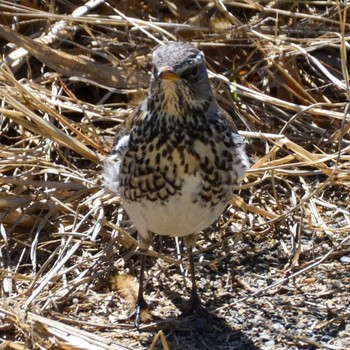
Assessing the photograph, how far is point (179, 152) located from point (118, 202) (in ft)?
3.70

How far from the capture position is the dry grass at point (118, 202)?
5.21 m

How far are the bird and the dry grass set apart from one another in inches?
21.7

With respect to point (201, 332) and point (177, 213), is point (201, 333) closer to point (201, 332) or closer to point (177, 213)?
point (201, 332)

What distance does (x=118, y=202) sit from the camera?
5949 millimetres

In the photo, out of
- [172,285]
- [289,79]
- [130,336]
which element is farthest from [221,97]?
[130,336]

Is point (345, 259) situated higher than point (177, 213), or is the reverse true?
point (345, 259)

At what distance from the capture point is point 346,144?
6.27 meters

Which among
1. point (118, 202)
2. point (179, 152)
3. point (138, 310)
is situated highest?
point (118, 202)

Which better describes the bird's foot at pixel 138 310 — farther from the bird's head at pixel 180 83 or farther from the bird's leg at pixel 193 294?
the bird's head at pixel 180 83

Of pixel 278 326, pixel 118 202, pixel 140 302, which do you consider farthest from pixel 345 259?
pixel 118 202

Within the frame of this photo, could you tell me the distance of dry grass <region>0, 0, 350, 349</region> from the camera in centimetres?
521

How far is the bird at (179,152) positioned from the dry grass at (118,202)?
1.81ft

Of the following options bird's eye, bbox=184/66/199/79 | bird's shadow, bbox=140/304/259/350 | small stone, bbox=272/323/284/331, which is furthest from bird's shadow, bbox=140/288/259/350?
bird's eye, bbox=184/66/199/79

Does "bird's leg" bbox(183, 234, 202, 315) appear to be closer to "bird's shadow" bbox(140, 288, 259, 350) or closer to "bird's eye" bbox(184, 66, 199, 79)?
"bird's shadow" bbox(140, 288, 259, 350)
